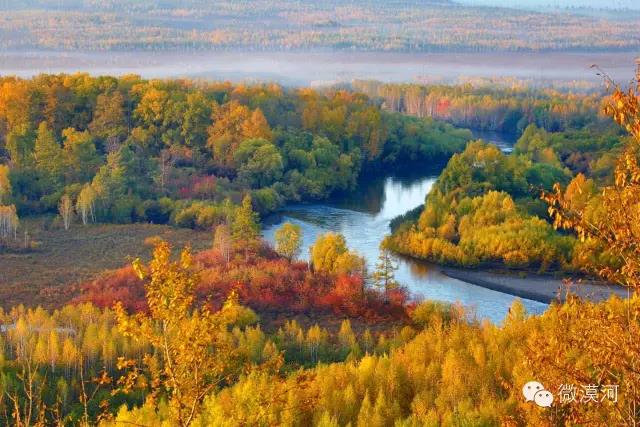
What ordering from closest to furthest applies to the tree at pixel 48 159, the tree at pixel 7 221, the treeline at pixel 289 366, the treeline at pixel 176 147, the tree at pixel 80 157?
the treeline at pixel 289 366
the tree at pixel 7 221
the treeline at pixel 176 147
the tree at pixel 48 159
the tree at pixel 80 157

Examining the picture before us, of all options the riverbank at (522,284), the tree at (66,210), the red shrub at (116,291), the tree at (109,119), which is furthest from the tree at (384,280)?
the tree at (109,119)

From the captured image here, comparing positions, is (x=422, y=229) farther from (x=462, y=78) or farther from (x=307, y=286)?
(x=462, y=78)

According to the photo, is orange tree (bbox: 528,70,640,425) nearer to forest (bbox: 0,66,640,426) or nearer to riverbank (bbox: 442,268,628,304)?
forest (bbox: 0,66,640,426)

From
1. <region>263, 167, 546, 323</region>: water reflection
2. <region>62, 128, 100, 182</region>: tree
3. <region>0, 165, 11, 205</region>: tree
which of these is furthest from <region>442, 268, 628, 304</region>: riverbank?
<region>0, 165, 11, 205</region>: tree

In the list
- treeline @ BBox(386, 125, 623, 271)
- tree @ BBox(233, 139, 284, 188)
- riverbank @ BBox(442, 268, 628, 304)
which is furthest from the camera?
tree @ BBox(233, 139, 284, 188)

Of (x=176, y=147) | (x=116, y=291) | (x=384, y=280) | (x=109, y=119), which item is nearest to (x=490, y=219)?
(x=384, y=280)

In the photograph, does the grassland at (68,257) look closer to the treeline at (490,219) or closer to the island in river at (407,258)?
the island in river at (407,258)
